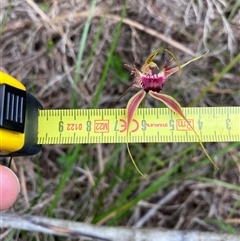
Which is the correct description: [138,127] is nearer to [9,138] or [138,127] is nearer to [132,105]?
[132,105]

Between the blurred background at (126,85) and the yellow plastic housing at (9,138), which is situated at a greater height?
the blurred background at (126,85)

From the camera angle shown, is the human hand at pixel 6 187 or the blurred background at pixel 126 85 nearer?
the human hand at pixel 6 187

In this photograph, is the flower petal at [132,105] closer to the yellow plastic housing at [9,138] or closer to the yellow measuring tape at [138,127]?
the yellow measuring tape at [138,127]

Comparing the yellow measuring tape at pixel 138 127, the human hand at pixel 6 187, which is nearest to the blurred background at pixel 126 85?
the yellow measuring tape at pixel 138 127

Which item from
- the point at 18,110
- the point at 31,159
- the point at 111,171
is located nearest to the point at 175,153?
the point at 111,171

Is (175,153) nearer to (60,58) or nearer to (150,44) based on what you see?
(150,44)

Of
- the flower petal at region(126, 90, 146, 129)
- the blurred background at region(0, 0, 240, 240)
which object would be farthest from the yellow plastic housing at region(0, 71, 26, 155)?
the blurred background at region(0, 0, 240, 240)

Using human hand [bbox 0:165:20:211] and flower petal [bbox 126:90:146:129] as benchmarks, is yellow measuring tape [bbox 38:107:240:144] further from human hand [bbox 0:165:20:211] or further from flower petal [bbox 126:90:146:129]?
human hand [bbox 0:165:20:211]

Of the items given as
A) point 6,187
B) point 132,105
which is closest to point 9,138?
point 6,187
